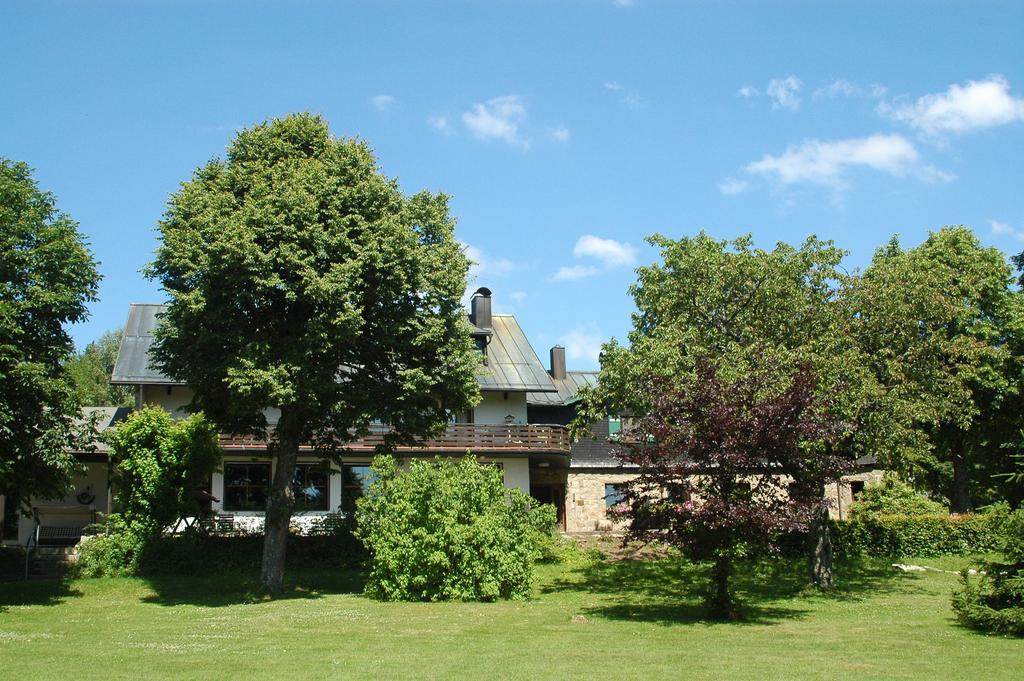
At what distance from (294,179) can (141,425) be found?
8461 millimetres

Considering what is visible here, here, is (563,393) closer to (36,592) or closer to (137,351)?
(137,351)

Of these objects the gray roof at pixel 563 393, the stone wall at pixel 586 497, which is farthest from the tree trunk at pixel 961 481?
the gray roof at pixel 563 393

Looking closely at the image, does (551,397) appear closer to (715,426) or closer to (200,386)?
(200,386)

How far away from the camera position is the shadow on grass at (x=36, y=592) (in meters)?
20.6

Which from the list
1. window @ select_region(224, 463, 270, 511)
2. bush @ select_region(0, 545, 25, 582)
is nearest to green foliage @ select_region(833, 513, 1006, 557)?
window @ select_region(224, 463, 270, 511)

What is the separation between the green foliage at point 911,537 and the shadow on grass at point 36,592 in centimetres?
2047

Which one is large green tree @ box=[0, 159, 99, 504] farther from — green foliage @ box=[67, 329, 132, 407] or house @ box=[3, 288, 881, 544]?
green foliage @ box=[67, 329, 132, 407]

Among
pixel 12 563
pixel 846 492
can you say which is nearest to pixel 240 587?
pixel 12 563

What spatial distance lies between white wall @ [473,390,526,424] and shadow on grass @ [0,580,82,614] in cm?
1584

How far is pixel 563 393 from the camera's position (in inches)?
1527

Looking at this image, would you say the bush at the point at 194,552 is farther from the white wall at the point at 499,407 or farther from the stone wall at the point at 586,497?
the stone wall at the point at 586,497

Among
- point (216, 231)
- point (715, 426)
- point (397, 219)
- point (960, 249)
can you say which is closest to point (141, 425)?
point (216, 231)

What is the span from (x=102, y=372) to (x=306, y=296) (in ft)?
148

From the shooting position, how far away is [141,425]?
81.1 ft
